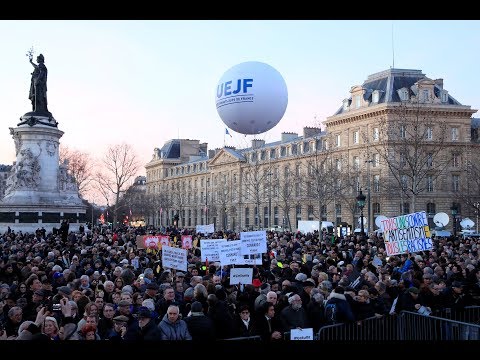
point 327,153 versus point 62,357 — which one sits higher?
point 327,153

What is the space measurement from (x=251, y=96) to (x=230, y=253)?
681 centimetres

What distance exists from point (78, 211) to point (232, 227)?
58.3 m

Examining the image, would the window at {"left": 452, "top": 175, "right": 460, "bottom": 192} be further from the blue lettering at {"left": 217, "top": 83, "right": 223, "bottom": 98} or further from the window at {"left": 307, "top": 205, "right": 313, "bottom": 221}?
the blue lettering at {"left": 217, "top": 83, "right": 223, "bottom": 98}

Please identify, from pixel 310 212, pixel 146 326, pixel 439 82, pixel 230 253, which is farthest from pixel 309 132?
pixel 146 326

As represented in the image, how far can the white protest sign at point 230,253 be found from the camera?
13.9 m

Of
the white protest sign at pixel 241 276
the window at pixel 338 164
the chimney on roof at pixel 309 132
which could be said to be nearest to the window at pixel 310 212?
the window at pixel 338 164

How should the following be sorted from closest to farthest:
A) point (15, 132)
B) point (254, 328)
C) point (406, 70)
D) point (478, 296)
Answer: point (254, 328) → point (478, 296) → point (15, 132) → point (406, 70)

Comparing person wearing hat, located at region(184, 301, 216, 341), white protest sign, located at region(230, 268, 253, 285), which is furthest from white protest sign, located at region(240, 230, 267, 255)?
person wearing hat, located at region(184, 301, 216, 341)

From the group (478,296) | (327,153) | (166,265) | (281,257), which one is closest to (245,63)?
(281,257)

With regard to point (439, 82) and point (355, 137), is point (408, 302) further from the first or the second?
point (439, 82)

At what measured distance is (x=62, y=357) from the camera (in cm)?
392

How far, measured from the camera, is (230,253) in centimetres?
1403

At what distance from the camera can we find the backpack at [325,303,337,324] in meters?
9.04
